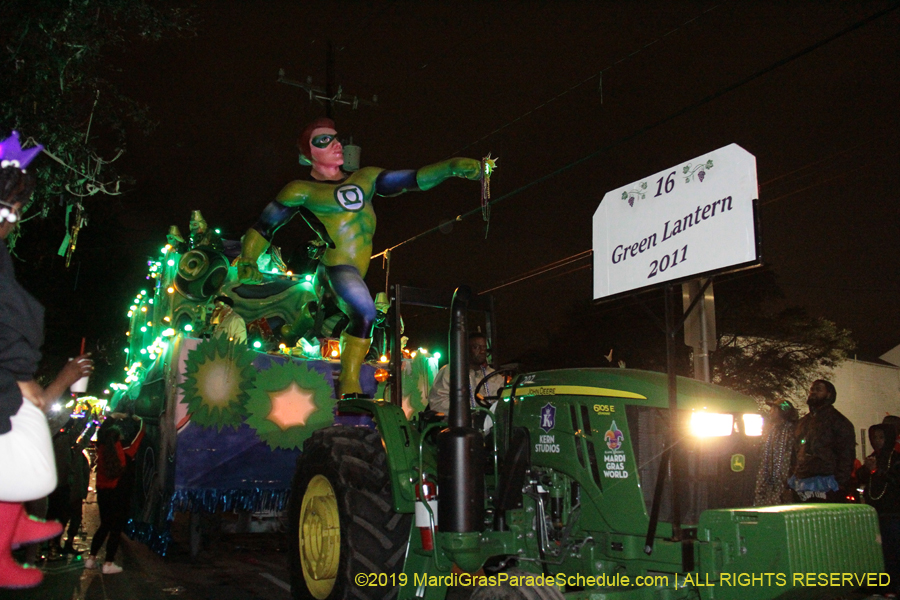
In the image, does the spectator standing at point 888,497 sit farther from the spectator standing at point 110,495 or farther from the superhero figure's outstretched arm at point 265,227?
the spectator standing at point 110,495

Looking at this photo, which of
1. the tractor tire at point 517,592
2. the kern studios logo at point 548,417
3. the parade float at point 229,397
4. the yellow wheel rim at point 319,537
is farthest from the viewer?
the parade float at point 229,397

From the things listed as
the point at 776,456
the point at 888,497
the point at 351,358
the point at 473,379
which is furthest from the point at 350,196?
the point at 888,497

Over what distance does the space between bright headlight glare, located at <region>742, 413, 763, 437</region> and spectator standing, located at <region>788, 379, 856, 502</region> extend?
228cm

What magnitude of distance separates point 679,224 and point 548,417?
4.87 ft

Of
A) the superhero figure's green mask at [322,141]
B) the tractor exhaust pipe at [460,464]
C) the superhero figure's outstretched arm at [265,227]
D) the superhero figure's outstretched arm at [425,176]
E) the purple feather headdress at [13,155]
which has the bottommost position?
the tractor exhaust pipe at [460,464]

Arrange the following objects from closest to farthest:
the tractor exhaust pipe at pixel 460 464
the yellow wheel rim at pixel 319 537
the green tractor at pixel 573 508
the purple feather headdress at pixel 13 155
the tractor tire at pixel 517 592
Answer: the purple feather headdress at pixel 13 155 < the tractor tire at pixel 517 592 < the green tractor at pixel 573 508 < the tractor exhaust pipe at pixel 460 464 < the yellow wheel rim at pixel 319 537

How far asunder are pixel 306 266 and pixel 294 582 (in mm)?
5174

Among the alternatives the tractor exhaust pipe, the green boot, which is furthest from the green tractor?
the green boot

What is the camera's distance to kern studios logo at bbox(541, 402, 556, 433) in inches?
182

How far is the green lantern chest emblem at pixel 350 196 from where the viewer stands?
6699mm

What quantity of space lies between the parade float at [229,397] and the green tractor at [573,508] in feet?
5.85

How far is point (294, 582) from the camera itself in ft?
17.7

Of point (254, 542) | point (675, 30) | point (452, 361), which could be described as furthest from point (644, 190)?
point (254, 542)

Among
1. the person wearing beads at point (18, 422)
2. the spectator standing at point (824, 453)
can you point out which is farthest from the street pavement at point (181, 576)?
the person wearing beads at point (18, 422)
